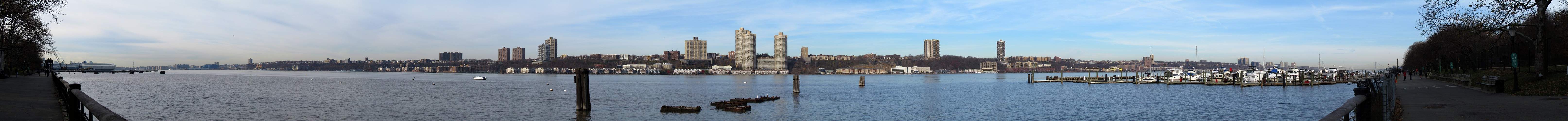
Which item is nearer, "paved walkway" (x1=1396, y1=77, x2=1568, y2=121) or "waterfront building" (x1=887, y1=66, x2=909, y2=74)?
"paved walkway" (x1=1396, y1=77, x2=1568, y2=121)

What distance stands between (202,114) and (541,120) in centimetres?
948

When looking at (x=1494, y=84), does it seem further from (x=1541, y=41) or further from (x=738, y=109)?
(x=738, y=109)

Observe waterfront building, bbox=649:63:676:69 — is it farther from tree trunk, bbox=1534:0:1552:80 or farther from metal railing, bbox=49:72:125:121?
metal railing, bbox=49:72:125:121

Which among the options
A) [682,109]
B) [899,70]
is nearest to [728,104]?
[682,109]

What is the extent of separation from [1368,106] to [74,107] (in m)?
11.7

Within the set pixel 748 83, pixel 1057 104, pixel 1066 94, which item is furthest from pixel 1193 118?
pixel 748 83

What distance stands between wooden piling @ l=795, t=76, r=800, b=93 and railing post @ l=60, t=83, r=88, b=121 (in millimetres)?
32117

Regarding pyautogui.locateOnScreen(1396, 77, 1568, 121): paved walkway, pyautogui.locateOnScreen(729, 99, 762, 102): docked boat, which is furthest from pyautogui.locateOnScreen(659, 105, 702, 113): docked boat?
pyautogui.locateOnScreen(1396, 77, 1568, 121): paved walkway

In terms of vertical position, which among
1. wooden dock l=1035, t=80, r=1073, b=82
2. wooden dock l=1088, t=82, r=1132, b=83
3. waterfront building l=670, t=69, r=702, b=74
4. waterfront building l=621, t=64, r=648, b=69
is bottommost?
wooden dock l=1088, t=82, r=1132, b=83

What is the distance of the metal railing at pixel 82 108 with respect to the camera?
5.84 meters

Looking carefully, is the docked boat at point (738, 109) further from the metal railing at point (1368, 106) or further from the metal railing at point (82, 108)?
the metal railing at point (1368, 106)

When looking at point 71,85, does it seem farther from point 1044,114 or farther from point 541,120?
point 1044,114

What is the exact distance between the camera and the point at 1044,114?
83.8 feet

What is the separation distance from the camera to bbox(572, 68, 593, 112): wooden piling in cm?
2194
